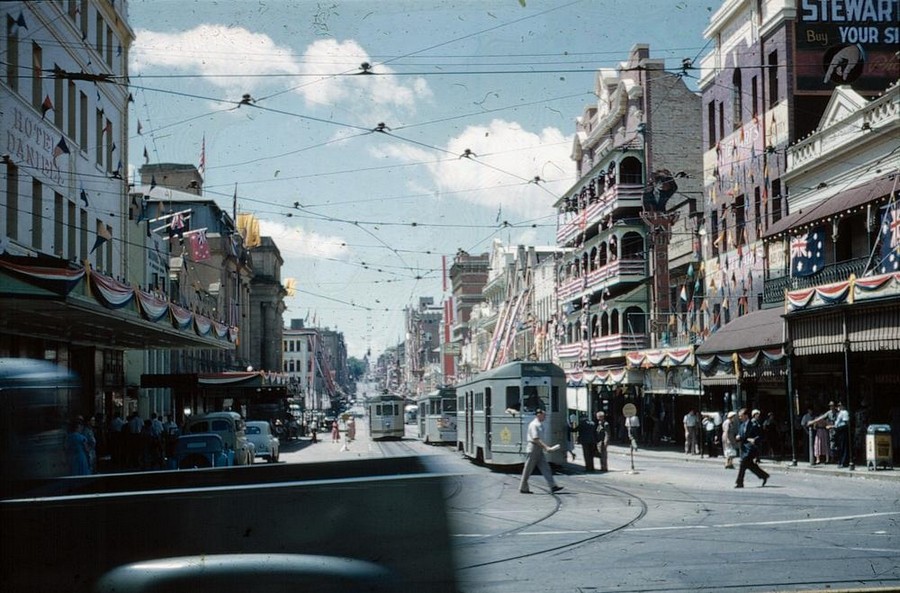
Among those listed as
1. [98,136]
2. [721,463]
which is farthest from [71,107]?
[721,463]

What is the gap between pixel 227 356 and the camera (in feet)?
247

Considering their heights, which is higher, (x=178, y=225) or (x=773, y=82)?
(x=773, y=82)

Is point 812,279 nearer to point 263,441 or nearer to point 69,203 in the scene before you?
point 263,441

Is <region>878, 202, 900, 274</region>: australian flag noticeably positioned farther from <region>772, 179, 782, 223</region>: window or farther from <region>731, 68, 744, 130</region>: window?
<region>731, 68, 744, 130</region>: window

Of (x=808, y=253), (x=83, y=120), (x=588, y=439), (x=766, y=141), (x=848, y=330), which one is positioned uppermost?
(x=766, y=141)

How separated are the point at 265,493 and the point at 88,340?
18942 mm

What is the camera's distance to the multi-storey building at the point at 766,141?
3297 centimetres

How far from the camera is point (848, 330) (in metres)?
27.3

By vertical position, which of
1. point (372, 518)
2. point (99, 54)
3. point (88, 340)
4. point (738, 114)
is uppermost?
point (738, 114)

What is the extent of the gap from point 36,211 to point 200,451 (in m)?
11.0

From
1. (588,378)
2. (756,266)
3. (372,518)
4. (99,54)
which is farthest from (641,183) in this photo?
(372,518)

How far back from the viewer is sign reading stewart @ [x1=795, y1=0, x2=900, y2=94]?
1321 inches

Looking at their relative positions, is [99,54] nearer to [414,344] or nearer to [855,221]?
[855,221]

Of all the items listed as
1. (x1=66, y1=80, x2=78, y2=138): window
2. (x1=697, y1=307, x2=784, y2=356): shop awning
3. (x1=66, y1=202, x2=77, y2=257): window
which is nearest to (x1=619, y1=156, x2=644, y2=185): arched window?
(x1=697, y1=307, x2=784, y2=356): shop awning
